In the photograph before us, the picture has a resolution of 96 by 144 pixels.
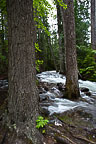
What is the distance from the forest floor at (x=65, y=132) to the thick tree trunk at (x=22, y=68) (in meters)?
0.21

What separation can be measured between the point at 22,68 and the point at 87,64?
918 cm

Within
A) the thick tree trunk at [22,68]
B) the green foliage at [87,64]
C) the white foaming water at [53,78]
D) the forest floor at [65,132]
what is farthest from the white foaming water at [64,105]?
the green foliage at [87,64]

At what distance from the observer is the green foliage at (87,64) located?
9266 millimetres

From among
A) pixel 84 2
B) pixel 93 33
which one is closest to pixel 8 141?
pixel 93 33

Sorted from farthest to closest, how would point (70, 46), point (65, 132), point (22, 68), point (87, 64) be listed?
point (87, 64) < point (70, 46) < point (65, 132) < point (22, 68)

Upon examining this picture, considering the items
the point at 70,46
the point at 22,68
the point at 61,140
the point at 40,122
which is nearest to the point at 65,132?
the point at 61,140

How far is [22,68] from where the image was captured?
225 centimetres

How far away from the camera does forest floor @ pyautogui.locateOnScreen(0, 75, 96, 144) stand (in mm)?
2209

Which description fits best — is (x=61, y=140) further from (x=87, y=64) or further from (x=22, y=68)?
(x=87, y=64)

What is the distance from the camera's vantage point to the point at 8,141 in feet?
7.06

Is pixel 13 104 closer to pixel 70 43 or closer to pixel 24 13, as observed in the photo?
pixel 24 13

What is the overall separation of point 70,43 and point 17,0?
3.37m

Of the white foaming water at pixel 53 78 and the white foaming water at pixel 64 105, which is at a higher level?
the white foaming water at pixel 53 78

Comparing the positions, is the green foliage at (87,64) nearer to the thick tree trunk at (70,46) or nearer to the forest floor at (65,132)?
the thick tree trunk at (70,46)
